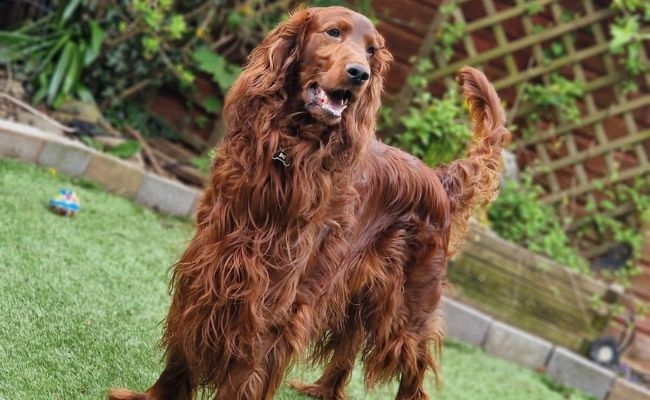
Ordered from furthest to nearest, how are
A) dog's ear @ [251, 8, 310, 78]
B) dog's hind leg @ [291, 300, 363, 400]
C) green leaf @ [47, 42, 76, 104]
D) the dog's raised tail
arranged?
1. green leaf @ [47, 42, 76, 104]
2. the dog's raised tail
3. dog's hind leg @ [291, 300, 363, 400]
4. dog's ear @ [251, 8, 310, 78]

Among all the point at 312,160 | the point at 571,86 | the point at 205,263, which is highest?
the point at 571,86

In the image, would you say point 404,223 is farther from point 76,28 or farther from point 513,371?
point 76,28

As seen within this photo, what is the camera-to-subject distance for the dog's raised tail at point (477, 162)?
11.2ft

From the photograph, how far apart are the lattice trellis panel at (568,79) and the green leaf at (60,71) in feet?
8.72

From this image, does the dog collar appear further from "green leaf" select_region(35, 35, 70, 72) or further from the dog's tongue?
"green leaf" select_region(35, 35, 70, 72)

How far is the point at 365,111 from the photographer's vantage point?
2.50 meters

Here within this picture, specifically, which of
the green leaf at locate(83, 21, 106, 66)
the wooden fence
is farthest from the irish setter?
the green leaf at locate(83, 21, 106, 66)

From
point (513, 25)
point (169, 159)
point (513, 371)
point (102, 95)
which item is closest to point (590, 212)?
point (513, 25)

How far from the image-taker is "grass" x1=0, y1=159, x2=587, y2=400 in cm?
276

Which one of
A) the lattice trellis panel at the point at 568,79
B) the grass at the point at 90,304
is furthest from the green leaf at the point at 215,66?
the lattice trellis panel at the point at 568,79

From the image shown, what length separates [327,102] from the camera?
239 centimetres

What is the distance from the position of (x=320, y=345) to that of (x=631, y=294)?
13.1ft

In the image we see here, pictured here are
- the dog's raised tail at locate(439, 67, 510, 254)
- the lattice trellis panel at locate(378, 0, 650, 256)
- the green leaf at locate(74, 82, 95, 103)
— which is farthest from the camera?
the lattice trellis panel at locate(378, 0, 650, 256)

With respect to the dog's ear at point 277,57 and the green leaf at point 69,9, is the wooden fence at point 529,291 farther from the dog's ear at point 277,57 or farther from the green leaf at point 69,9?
the dog's ear at point 277,57
